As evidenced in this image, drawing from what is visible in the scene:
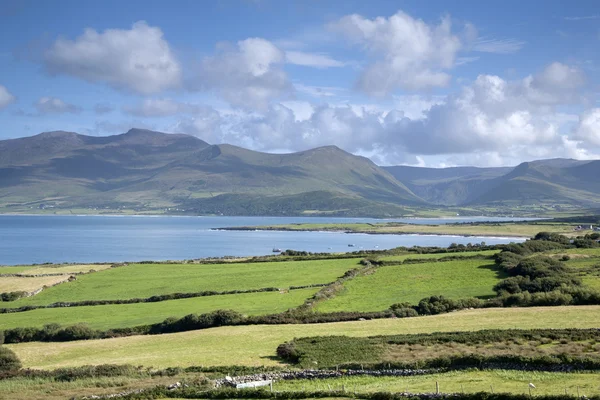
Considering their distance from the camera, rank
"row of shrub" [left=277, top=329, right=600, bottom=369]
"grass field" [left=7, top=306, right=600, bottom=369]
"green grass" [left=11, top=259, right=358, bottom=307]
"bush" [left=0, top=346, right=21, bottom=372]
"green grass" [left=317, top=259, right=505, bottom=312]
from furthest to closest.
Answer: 1. "green grass" [left=11, top=259, right=358, bottom=307]
2. "green grass" [left=317, top=259, right=505, bottom=312]
3. "grass field" [left=7, top=306, right=600, bottom=369]
4. "bush" [left=0, top=346, right=21, bottom=372]
5. "row of shrub" [left=277, top=329, right=600, bottom=369]

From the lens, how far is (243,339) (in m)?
41.9

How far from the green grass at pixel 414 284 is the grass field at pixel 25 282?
118 ft

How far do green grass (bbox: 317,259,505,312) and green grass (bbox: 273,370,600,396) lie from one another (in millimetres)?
22252

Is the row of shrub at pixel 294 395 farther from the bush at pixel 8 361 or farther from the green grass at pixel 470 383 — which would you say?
the bush at pixel 8 361

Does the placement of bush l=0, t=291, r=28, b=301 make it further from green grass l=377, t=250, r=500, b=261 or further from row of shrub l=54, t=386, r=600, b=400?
green grass l=377, t=250, r=500, b=261

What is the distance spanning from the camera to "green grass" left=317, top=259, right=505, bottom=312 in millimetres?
55312

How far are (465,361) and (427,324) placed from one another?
1274 centimetres

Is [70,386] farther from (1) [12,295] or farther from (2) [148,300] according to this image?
(1) [12,295]

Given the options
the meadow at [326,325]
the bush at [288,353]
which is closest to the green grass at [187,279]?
the meadow at [326,325]

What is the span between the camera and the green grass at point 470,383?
25234mm

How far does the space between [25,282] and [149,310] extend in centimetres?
2705

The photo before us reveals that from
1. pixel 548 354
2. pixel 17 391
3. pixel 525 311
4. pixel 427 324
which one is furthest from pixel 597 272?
pixel 17 391

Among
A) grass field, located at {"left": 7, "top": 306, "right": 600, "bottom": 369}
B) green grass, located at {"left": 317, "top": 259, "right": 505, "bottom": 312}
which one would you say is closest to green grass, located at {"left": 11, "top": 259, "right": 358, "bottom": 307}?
green grass, located at {"left": 317, "top": 259, "right": 505, "bottom": 312}

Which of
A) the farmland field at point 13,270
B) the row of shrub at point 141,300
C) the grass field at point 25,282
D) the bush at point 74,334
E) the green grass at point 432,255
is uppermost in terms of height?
the green grass at point 432,255
